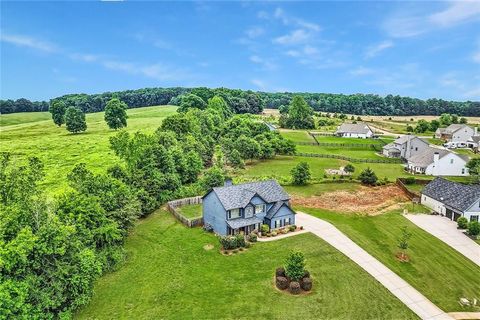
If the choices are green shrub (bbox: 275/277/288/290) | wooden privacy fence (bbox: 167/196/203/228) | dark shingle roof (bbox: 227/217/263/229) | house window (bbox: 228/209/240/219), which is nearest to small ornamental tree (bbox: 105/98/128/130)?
wooden privacy fence (bbox: 167/196/203/228)

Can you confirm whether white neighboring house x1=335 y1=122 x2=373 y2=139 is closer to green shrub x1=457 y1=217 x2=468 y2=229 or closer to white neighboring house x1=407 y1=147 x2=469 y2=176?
white neighboring house x1=407 y1=147 x2=469 y2=176

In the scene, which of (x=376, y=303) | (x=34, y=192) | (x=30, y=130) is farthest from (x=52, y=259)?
(x=30, y=130)

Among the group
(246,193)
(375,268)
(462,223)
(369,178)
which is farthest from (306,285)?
(369,178)

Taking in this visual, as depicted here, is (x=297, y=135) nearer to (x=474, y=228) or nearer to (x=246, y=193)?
(x=246, y=193)

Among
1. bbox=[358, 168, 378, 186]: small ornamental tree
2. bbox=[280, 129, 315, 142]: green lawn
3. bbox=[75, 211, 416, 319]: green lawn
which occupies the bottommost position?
bbox=[75, 211, 416, 319]: green lawn

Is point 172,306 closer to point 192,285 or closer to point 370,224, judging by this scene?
point 192,285

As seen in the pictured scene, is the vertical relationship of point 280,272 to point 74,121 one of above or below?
below
